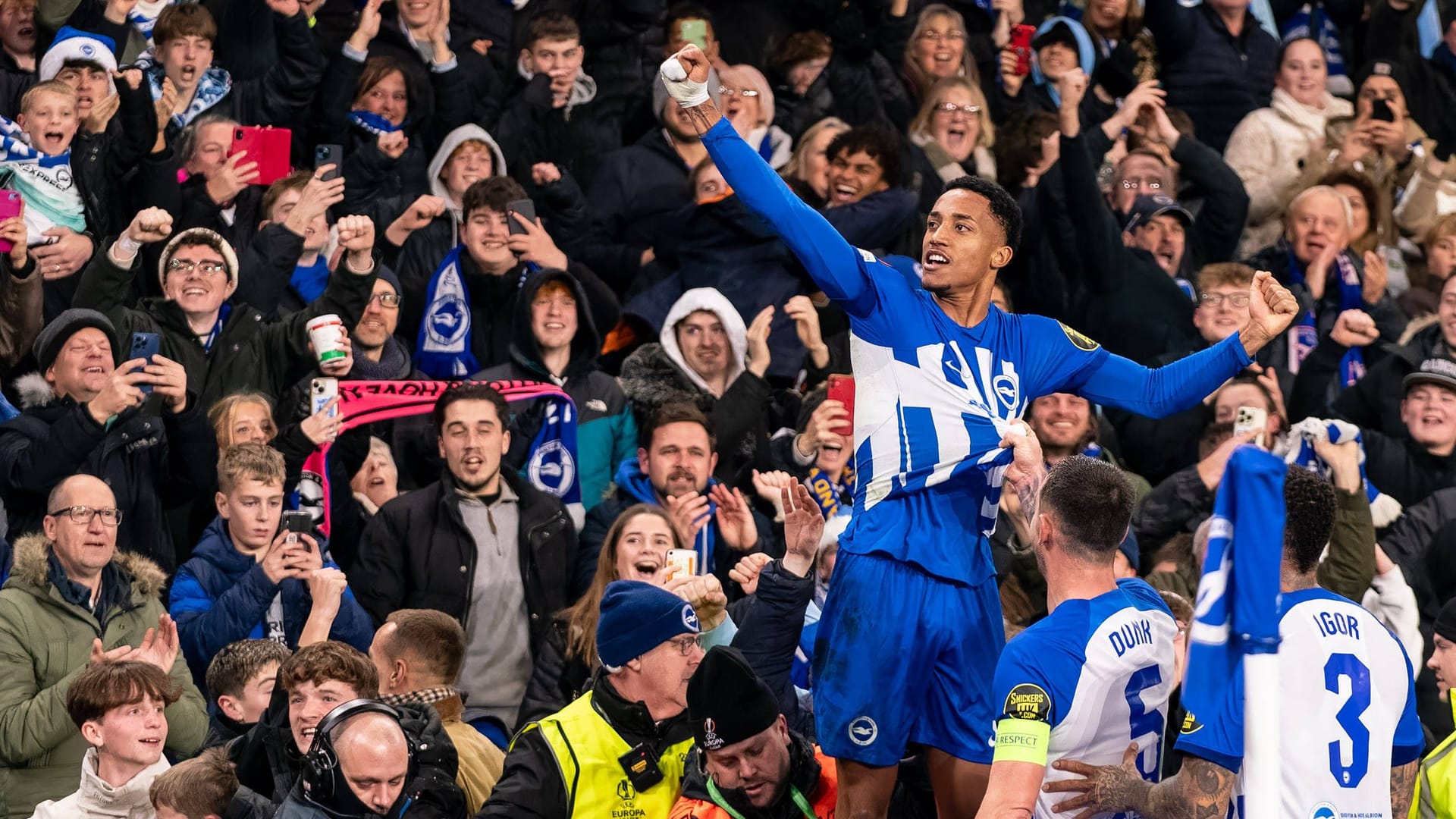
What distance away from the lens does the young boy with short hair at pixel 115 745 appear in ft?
25.2

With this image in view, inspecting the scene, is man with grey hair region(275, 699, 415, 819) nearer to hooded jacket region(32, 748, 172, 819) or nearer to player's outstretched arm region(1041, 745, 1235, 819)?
hooded jacket region(32, 748, 172, 819)

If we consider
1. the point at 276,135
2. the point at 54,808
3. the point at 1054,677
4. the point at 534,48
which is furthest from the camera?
the point at 534,48

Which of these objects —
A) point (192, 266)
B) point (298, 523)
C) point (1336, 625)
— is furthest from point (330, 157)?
point (1336, 625)

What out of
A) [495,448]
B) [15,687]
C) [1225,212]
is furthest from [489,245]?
[1225,212]

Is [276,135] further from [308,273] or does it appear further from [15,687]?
[15,687]

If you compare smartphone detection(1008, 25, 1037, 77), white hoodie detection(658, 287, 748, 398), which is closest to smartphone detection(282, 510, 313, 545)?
white hoodie detection(658, 287, 748, 398)

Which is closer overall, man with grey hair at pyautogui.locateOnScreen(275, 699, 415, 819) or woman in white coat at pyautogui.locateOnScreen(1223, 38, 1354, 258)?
man with grey hair at pyautogui.locateOnScreen(275, 699, 415, 819)

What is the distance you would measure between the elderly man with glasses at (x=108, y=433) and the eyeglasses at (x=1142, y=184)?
584 centimetres

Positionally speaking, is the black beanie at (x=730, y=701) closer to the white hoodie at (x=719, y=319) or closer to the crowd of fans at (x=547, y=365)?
the crowd of fans at (x=547, y=365)

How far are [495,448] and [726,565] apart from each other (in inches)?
46.8

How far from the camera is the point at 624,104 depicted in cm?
1298

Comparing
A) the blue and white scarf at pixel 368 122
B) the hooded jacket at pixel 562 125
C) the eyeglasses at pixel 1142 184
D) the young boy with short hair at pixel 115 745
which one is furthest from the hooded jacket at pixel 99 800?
A: the eyeglasses at pixel 1142 184

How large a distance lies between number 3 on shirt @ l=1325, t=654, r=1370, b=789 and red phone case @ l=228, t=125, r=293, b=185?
6.54 m

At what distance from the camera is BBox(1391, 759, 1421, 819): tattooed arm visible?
621 centimetres
